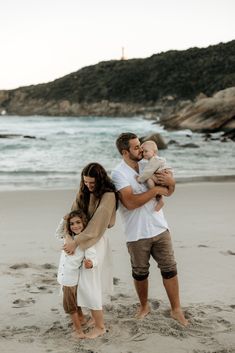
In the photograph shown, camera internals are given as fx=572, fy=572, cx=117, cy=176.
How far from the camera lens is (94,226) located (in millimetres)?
4352

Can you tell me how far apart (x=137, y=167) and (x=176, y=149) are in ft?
78.7

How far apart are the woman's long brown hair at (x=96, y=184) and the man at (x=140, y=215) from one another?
123 mm

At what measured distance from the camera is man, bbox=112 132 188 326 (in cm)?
449

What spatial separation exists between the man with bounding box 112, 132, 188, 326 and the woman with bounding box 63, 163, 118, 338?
0.49ft

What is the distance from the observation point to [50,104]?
475 feet

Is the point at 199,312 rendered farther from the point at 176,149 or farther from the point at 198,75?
the point at 198,75

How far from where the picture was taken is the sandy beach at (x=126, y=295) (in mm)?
4398

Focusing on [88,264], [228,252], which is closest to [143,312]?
[88,264]

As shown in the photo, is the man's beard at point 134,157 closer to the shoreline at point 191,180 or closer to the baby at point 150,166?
the baby at point 150,166

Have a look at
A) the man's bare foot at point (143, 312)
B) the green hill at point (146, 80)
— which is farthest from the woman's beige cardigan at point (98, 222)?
the green hill at point (146, 80)

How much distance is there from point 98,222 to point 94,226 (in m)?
0.04

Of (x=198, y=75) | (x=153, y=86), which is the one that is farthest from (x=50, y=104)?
(x=198, y=75)

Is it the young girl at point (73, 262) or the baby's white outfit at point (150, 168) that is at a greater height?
the baby's white outfit at point (150, 168)

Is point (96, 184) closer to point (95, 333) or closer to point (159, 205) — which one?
point (159, 205)
